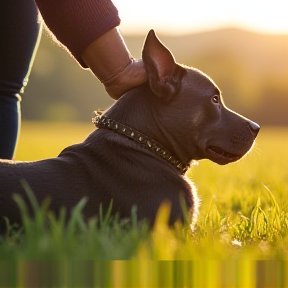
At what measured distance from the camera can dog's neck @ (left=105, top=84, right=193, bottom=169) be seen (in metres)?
4.03

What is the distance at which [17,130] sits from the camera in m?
5.09

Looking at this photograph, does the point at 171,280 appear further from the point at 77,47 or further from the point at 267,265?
the point at 77,47

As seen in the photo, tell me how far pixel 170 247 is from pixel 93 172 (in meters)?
1.10

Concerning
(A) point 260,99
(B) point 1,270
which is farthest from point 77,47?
(A) point 260,99

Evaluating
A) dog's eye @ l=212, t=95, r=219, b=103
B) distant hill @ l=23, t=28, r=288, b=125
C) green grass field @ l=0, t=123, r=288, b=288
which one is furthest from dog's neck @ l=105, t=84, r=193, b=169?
distant hill @ l=23, t=28, r=288, b=125

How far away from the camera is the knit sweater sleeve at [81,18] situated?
396 centimetres

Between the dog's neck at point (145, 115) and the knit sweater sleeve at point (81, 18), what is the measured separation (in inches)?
16.7

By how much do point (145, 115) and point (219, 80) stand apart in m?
30.4

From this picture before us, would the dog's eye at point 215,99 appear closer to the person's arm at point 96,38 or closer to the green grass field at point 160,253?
the person's arm at point 96,38

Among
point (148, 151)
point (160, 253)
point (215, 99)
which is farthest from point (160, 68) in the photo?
point (160, 253)

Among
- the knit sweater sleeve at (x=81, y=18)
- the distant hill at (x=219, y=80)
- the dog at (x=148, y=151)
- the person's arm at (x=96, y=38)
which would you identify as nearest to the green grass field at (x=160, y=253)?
the dog at (x=148, y=151)

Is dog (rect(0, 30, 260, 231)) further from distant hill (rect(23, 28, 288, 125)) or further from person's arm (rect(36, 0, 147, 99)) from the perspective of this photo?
distant hill (rect(23, 28, 288, 125))

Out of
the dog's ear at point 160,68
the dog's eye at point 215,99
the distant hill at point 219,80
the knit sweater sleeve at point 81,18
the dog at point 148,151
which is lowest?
the dog at point 148,151

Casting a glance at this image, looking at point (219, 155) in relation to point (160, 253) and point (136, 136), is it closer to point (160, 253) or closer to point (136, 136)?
point (136, 136)
